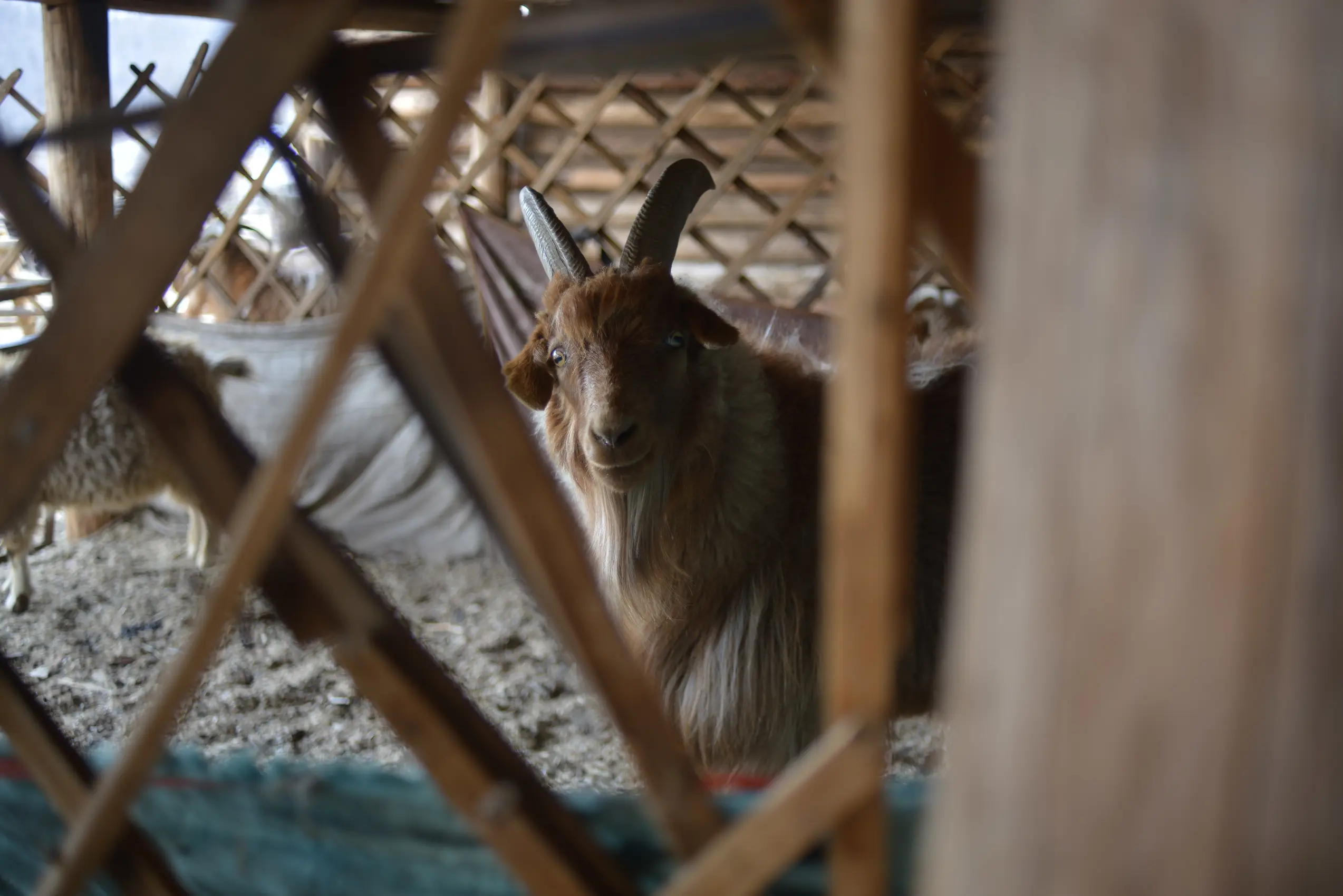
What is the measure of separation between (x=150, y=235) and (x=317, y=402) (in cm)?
18

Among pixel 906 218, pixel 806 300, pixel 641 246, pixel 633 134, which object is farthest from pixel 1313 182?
pixel 633 134

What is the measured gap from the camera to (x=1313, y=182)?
48cm

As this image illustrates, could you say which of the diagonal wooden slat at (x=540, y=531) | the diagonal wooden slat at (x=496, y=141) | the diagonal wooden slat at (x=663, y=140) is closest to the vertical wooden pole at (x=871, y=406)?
the diagonal wooden slat at (x=540, y=531)

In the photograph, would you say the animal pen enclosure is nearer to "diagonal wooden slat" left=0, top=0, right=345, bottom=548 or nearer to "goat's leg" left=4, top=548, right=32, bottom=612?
"diagonal wooden slat" left=0, top=0, right=345, bottom=548

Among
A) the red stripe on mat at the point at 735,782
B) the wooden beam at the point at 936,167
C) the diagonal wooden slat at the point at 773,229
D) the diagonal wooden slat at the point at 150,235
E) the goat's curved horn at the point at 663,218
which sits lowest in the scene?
the red stripe on mat at the point at 735,782

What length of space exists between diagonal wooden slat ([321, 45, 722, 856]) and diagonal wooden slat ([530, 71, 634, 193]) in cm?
357

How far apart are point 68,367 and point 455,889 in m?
0.52

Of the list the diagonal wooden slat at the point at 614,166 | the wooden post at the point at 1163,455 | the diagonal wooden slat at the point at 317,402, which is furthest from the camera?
the diagonal wooden slat at the point at 614,166

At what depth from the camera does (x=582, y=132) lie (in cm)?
427

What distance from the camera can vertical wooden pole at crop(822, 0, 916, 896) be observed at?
1.84 ft

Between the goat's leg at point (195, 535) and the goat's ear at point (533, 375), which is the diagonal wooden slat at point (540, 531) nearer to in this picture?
the goat's ear at point (533, 375)

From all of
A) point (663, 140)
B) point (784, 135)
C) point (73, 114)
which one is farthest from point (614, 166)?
point (73, 114)

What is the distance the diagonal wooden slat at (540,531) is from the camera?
689 millimetres

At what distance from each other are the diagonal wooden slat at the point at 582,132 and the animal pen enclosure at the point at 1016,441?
138 inches
